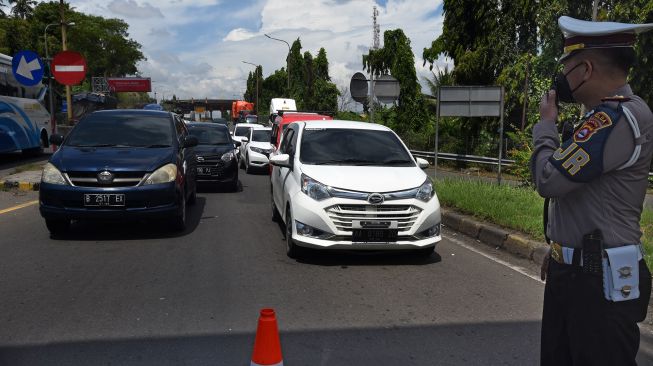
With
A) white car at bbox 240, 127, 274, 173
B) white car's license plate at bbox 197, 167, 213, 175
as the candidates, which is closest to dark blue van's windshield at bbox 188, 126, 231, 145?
white car's license plate at bbox 197, 167, 213, 175

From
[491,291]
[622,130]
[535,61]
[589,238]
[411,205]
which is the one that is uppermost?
[535,61]

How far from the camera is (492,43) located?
20.8 metres

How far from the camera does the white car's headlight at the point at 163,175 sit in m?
7.09

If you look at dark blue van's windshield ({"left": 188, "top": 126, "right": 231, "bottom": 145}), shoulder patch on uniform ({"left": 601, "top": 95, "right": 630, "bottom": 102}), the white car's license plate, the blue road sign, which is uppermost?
the blue road sign

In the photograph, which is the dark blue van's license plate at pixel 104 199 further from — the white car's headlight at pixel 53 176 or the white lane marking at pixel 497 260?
the white lane marking at pixel 497 260

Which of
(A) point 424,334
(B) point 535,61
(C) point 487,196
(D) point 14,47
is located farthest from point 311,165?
(D) point 14,47

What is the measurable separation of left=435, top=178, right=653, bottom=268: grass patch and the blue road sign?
9507 mm

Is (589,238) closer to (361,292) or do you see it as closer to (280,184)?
(361,292)

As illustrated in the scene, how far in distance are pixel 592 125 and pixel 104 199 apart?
6115 mm

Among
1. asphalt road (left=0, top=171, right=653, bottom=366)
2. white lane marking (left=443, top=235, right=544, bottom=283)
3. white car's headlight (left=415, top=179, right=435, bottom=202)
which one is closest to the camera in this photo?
asphalt road (left=0, top=171, right=653, bottom=366)

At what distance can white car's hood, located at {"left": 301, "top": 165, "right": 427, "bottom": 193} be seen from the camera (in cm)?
599

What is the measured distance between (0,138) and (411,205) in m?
15.4

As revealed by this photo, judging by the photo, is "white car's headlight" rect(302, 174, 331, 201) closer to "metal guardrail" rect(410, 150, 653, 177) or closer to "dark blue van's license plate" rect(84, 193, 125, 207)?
"dark blue van's license plate" rect(84, 193, 125, 207)

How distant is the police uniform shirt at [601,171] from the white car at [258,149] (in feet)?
49.0
